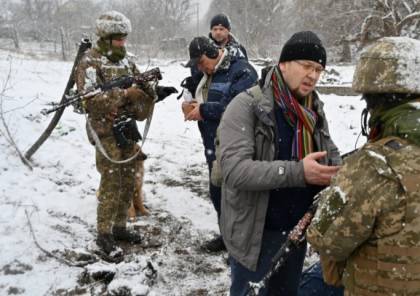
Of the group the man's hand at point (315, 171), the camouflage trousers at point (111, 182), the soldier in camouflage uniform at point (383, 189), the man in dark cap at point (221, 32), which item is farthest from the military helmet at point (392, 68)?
the man in dark cap at point (221, 32)

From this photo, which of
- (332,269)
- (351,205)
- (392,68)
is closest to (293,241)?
(332,269)

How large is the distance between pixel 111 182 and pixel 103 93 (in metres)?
0.84

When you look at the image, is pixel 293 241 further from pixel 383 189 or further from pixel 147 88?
pixel 147 88

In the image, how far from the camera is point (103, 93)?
375cm

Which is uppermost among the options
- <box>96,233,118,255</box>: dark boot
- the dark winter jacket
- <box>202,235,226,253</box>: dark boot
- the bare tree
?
the bare tree

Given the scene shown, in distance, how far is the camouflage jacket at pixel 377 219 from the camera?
4.78ft

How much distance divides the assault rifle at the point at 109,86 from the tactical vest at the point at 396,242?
274 centimetres

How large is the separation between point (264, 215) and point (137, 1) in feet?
152

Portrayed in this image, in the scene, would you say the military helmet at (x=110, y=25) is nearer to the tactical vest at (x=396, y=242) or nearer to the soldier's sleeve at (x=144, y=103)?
the soldier's sleeve at (x=144, y=103)

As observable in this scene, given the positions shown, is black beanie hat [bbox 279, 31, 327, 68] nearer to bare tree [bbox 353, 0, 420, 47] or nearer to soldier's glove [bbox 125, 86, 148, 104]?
soldier's glove [bbox 125, 86, 148, 104]

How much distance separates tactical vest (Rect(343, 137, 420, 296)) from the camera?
1448 millimetres

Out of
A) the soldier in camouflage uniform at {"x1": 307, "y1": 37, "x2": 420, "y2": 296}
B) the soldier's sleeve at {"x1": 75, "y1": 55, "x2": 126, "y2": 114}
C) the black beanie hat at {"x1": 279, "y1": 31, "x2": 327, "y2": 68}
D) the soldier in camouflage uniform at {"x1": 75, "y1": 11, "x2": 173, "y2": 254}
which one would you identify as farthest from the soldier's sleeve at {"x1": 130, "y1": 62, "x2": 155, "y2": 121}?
the soldier in camouflage uniform at {"x1": 307, "y1": 37, "x2": 420, "y2": 296}

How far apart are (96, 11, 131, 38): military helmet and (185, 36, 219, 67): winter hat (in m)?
0.77

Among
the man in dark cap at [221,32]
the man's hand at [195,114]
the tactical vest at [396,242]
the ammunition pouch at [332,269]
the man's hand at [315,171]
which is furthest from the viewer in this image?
the man in dark cap at [221,32]
